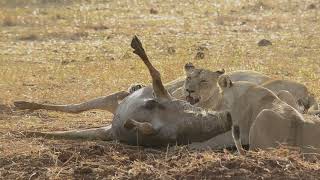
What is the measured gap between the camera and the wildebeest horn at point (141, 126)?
22.2ft

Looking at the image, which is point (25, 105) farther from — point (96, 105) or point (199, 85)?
point (199, 85)

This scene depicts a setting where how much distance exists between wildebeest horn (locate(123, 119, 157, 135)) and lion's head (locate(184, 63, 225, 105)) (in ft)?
5.85

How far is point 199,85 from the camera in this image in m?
8.92

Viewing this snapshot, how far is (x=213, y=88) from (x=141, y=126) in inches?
89.0

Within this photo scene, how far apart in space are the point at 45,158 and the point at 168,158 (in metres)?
0.97

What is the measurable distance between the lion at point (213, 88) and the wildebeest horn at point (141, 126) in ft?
3.73

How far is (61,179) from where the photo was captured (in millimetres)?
5734

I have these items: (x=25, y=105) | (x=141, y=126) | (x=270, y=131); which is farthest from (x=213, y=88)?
(x=270, y=131)

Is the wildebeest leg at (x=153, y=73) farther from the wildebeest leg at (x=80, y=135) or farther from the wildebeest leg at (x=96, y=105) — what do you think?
the wildebeest leg at (x=96, y=105)

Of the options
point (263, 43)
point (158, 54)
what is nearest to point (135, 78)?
point (158, 54)

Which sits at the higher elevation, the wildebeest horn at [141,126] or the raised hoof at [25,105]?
the wildebeest horn at [141,126]

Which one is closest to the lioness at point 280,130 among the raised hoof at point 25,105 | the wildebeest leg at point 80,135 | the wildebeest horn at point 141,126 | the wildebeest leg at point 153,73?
the wildebeest horn at point 141,126

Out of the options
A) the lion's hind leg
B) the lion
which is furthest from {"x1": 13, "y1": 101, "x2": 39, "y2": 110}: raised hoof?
the lion's hind leg

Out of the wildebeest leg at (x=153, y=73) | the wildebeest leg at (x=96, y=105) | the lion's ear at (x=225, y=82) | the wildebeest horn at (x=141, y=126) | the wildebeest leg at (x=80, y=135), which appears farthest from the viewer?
the wildebeest leg at (x=96, y=105)
